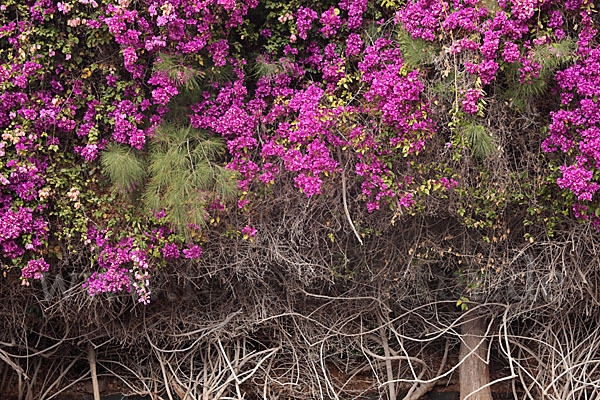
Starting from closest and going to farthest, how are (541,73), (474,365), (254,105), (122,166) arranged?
(541,73) < (122,166) < (254,105) < (474,365)

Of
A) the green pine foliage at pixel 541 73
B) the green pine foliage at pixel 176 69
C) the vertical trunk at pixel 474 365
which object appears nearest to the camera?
the green pine foliage at pixel 541 73

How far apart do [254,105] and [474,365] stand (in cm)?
184

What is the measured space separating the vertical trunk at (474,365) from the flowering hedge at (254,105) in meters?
0.74

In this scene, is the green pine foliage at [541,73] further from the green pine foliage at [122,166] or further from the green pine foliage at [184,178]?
the green pine foliage at [122,166]

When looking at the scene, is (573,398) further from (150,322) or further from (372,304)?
(150,322)

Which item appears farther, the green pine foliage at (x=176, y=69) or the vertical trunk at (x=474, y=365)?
the vertical trunk at (x=474, y=365)

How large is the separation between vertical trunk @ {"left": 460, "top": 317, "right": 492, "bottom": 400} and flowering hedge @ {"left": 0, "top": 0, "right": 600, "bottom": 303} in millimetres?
743

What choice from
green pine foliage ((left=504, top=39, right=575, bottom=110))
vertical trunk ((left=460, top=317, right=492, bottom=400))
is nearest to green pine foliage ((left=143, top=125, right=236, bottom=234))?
green pine foliage ((left=504, top=39, right=575, bottom=110))

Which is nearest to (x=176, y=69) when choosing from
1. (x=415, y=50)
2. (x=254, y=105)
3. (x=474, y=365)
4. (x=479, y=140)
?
(x=254, y=105)

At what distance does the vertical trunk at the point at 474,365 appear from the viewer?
351 cm

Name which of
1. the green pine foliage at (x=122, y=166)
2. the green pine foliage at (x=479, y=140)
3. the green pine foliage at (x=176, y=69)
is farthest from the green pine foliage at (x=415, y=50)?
the green pine foliage at (x=122, y=166)

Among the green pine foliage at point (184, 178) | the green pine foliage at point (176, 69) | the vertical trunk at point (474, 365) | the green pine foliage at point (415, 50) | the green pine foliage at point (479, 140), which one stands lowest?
the vertical trunk at point (474, 365)

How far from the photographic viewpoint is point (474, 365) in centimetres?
353

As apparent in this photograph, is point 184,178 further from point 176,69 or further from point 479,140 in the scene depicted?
point 479,140
